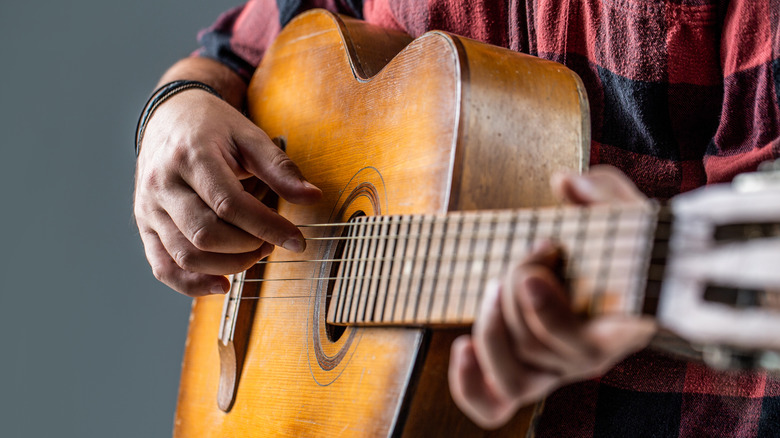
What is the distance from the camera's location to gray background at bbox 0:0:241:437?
1.75 meters

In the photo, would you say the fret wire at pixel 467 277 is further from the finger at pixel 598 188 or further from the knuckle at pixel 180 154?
the knuckle at pixel 180 154

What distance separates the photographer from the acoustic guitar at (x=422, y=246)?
0.32 m

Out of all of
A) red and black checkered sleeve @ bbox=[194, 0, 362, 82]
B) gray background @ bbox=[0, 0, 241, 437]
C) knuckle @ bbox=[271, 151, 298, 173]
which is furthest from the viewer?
gray background @ bbox=[0, 0, 241, 437]

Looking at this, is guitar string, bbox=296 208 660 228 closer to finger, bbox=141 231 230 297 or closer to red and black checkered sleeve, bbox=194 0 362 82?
finger, bbox=141 231 230 297

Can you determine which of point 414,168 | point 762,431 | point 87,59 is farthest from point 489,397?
point 87,59

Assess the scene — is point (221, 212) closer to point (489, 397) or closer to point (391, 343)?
point (391, 343)

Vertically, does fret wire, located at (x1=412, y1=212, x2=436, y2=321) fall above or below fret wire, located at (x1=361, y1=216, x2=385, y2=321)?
above

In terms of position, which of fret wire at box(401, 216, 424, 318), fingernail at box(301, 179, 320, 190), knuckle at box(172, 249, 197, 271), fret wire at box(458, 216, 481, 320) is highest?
fret wire at box(458, 216, 481, 320)

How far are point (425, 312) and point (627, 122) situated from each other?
1.14ft

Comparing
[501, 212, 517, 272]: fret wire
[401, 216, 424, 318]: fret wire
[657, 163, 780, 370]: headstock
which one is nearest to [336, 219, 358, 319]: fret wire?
[401, 216, 424, 318]: fret wire

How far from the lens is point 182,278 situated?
79 cm

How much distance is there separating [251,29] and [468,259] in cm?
85

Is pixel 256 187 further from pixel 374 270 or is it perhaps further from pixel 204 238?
pixel 374 270

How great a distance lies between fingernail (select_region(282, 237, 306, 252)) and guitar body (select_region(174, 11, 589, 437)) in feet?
0.06
